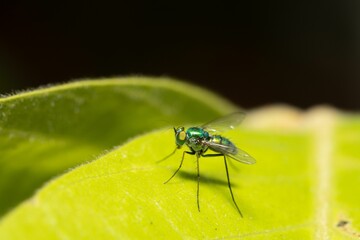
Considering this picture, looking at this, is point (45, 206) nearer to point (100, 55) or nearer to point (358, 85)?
point (100, 55)

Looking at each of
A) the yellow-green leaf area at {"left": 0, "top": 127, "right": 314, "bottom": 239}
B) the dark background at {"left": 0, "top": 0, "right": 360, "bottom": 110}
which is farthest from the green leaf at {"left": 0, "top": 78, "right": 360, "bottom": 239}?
the dark background at {"left": 0, "top": 0, "right": 360, "bottom": 110}

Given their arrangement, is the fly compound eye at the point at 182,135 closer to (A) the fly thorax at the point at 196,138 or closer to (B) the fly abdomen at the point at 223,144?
(A) the fly thorax at the point at 196,138

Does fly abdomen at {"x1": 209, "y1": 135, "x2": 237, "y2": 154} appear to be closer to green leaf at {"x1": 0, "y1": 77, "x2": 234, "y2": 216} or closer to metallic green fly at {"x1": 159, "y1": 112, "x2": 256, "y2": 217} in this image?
metallic green fly at {"x1": 159, "y1": 112, "x2": 256, "y2": 217}

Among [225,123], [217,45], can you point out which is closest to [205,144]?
[225,123]

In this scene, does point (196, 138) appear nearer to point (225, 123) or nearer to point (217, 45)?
point (225, 123)

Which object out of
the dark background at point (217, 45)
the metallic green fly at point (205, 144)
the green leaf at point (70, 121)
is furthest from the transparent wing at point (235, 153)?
the dark background at point (217, 45)

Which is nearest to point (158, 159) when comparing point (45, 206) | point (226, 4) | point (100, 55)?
point (45, 206)
